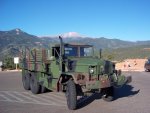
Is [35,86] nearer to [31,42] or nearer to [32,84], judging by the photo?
[32,84]

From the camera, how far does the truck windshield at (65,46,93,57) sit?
13.7 metres

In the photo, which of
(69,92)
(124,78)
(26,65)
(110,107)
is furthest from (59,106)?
(26,65)

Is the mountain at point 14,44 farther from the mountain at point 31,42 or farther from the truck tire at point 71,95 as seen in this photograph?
the truck tire at point 71,95

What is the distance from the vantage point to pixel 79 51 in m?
14.1

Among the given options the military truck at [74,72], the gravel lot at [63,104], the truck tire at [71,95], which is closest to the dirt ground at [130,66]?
the gravel lot at [63,104]

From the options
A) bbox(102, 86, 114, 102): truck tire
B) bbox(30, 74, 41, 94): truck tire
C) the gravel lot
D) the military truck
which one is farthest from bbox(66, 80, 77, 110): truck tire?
bbox(30, 74, 41, 94): truck tire

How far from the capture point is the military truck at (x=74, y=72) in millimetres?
11953

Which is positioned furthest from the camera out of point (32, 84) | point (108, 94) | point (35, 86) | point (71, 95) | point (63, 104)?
point (32, 84)

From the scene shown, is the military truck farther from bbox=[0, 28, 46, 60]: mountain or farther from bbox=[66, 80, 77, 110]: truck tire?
bbox=[0, 28, 46, 60]: mountain

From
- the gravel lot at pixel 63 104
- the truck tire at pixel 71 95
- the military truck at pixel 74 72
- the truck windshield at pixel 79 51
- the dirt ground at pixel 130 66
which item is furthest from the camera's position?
the dirt ground at pixel 130 66

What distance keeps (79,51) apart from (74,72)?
170cm

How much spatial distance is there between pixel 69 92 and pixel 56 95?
3.49 metres

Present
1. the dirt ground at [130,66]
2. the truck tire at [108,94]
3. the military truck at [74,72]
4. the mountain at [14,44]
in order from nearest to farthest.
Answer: the military truck at [74,72], the truck tire at [108,94], the mountain at [14,44], the dirt ground at [130,66]

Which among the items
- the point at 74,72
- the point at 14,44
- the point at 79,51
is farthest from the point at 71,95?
the point at 14,44
